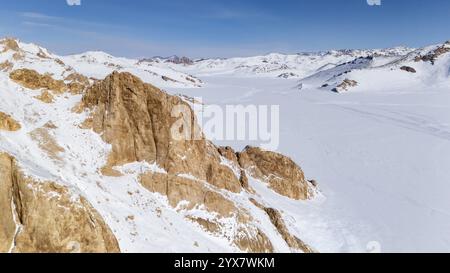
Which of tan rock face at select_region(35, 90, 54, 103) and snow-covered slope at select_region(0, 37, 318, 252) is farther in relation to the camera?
tan rock face at select_region(35, 90, 54, 103)

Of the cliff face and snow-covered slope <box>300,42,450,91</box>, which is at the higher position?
snow-covered slope <box>300,42,450,91</box>

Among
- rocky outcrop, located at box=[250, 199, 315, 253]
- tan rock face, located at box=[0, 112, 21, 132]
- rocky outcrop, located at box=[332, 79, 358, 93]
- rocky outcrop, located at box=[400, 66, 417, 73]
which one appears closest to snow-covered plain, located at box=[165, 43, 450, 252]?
rocky outcrop, located at box=[250, 199, 315, 253]

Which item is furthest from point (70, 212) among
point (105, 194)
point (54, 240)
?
point (105, 194)

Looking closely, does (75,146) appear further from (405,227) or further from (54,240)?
(405,227)

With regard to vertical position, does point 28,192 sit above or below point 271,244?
above

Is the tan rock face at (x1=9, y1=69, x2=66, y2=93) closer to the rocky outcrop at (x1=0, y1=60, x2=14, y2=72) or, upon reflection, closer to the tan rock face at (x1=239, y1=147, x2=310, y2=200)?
the rocky outcrop at (x1=0, y1=60, x2=14, y2=72)

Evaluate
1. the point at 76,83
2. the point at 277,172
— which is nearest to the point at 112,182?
the point at 76,83
